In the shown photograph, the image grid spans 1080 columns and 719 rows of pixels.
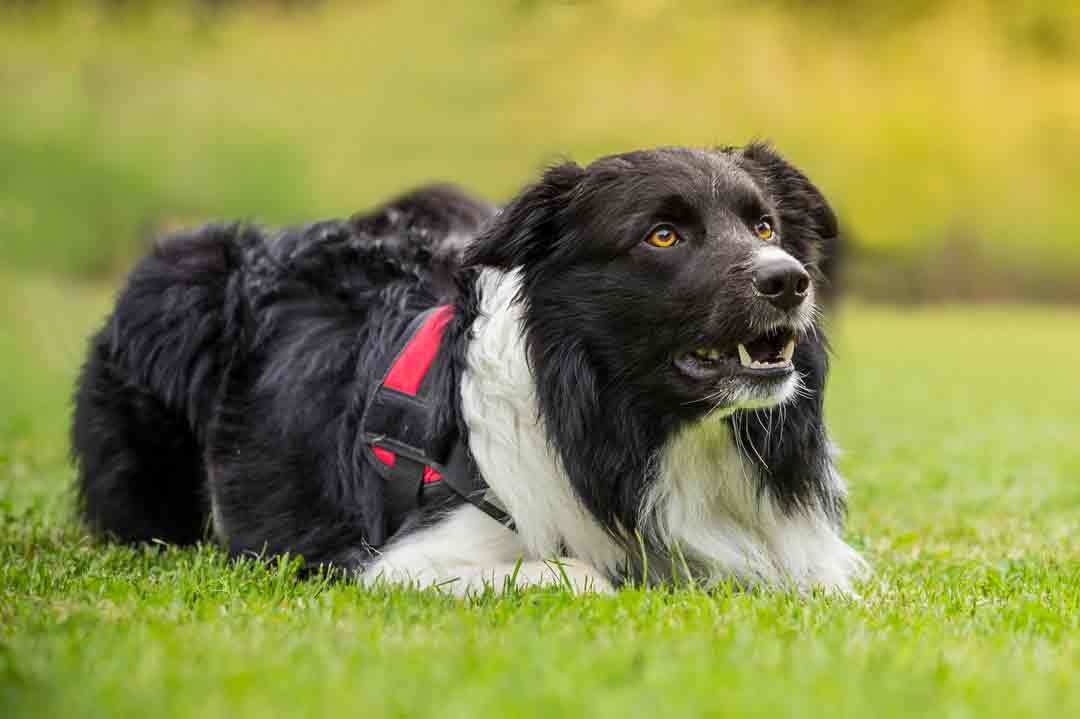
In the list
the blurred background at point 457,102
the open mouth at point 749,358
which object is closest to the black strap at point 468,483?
the open mouth at point 749,358

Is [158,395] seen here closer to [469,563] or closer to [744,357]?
[469,563]

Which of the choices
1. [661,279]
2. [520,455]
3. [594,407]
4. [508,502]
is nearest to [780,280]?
[661,279]

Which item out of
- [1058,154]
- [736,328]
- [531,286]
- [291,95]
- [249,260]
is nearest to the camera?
[736,328]

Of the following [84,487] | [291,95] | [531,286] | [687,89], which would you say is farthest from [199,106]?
[531,286]

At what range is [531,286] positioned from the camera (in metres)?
3.81

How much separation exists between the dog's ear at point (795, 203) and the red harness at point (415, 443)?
1.15 meters

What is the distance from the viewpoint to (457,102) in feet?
86.8

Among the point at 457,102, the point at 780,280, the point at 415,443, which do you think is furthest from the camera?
the point at 457,102

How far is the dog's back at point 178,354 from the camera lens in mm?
4871

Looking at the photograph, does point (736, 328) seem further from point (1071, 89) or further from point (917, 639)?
point (1071, 89)

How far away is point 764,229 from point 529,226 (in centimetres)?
75

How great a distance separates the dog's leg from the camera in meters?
3.56

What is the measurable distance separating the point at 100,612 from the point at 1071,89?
101ft

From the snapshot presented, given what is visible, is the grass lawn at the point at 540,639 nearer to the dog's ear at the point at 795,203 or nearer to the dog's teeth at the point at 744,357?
the dog's teeth at the point at 744,357
